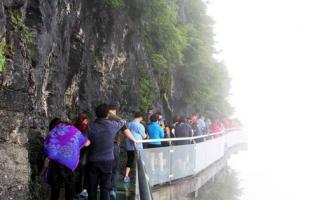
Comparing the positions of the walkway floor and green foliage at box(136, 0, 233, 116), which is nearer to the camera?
the walkway floor

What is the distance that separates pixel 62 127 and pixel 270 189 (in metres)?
98.6

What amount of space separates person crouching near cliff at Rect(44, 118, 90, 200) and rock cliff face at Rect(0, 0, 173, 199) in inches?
36.4

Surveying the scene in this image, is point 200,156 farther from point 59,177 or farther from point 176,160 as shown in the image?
point 59,177

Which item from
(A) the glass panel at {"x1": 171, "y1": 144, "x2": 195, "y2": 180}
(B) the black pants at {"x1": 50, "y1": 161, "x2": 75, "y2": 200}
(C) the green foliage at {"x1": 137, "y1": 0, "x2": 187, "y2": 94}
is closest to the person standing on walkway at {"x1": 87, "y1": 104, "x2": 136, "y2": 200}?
(B) the black pants at {"x1": 50, "y1": 161, "x2": 75, "y2": 200}

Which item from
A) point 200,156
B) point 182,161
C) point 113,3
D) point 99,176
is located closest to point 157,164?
point 182,161

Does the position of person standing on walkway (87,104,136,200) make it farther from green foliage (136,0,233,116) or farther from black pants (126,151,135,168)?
green foliage (136,0,233,116)

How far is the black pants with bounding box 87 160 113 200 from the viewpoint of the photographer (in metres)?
7.11

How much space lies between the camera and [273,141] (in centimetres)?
15075

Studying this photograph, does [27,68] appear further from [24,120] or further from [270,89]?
[270,89]

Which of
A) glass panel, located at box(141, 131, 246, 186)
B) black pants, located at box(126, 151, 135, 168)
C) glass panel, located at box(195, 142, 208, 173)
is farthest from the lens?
glass panel, located at box(195, 142, 208, 173)

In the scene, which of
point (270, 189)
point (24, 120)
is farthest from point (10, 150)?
point (270, 189)

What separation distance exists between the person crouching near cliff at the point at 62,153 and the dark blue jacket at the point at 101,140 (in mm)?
293

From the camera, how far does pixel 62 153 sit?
749cm

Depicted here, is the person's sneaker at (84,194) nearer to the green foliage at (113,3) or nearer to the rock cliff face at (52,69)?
the rock cliff face at (52,69)
